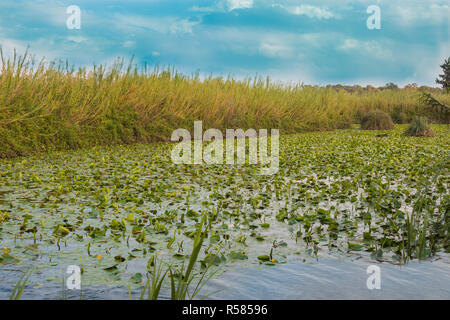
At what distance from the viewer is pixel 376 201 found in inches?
274

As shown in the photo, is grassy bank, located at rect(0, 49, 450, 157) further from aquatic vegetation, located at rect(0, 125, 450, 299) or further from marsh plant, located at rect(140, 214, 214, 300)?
marsh plant, located at rect(140, 214, 214, 300)

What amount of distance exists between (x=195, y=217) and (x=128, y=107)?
1086 centimetres

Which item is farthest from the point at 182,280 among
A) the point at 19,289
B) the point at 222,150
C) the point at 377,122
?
the point at 377,122

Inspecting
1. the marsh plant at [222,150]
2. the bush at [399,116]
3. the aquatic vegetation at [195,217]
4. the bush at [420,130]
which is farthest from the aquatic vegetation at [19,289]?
the bush at [399,116]

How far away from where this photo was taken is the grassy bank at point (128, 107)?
11.9 metres

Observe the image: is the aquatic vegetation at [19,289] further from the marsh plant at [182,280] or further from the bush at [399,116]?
the bush at [399,116]

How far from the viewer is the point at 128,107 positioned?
1612 cm

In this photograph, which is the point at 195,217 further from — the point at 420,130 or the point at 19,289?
the point at 420,130

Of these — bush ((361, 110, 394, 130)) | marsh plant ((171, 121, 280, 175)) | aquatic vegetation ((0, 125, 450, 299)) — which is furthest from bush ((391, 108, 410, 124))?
aquatic vegetation ((0, 125, 450, 299))

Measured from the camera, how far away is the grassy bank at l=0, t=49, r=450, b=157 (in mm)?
11883

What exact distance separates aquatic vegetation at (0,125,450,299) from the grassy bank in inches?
64.0
